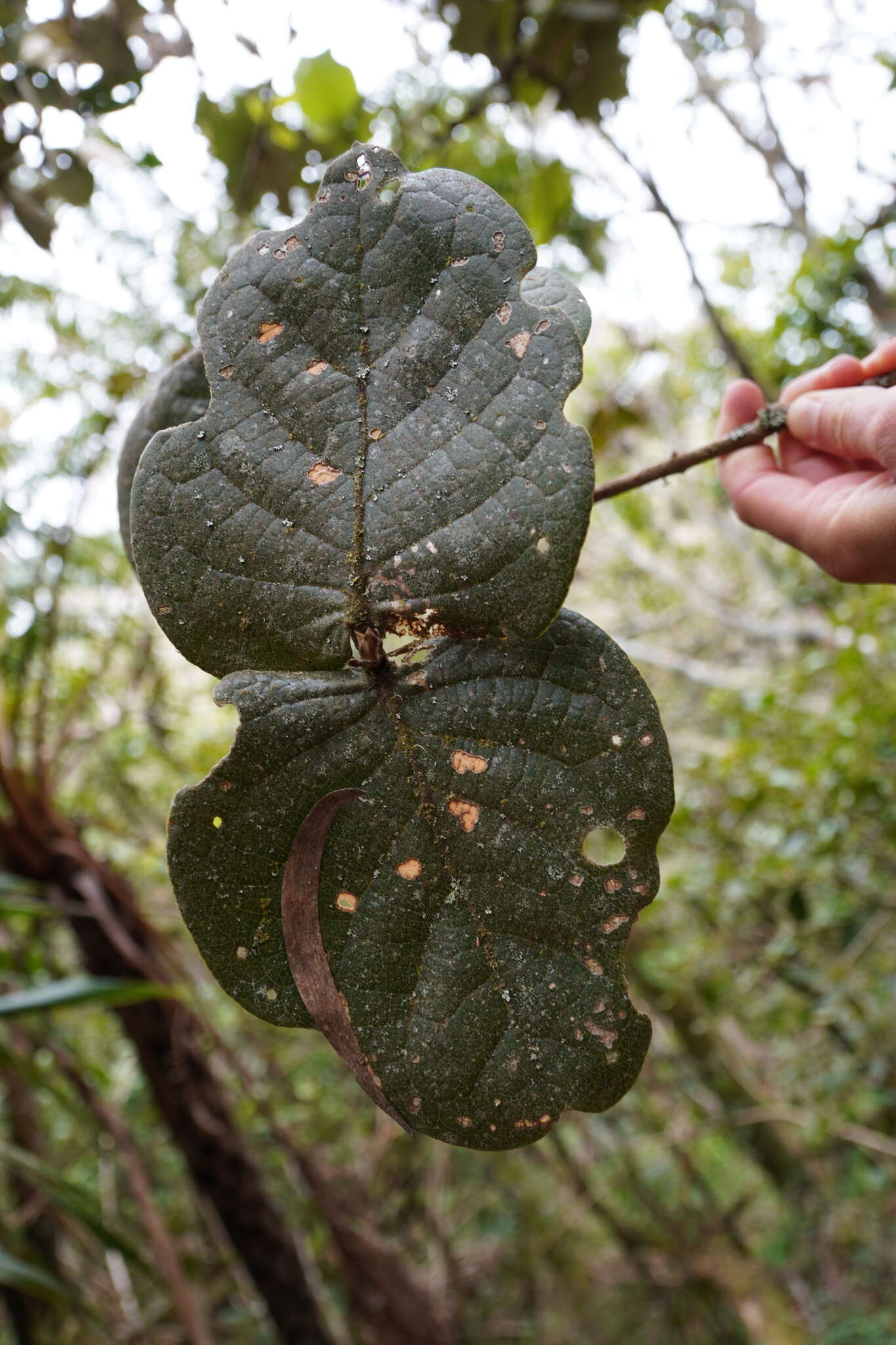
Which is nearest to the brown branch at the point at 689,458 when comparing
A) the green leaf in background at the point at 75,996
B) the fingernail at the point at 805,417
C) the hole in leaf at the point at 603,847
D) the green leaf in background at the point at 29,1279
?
the fingernail at the point at 805,417

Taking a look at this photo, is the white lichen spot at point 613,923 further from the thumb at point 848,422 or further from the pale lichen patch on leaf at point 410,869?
the thumb at point 848,422

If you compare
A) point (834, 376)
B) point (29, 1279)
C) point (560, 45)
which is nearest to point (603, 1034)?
point (834, 376)

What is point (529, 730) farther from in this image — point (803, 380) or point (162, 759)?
point (162, 759)

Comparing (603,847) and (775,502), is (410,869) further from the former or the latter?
(603,847)

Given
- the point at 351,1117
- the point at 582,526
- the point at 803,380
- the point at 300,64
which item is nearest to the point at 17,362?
the point at 300,64

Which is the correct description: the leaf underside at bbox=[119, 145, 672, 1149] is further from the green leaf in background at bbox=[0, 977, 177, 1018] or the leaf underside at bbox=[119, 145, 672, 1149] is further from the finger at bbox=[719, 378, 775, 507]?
the green leaf in background at bbox=[0, 977, 177, 1018]

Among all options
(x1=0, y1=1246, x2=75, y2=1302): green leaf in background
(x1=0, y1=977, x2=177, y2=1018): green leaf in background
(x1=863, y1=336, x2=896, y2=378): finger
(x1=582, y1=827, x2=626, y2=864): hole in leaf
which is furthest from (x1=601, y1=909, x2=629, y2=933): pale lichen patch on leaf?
(x1=0, y1=1246, x2=75, y2=1302): green leaf in background

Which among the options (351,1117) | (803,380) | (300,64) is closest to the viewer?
(803,380)

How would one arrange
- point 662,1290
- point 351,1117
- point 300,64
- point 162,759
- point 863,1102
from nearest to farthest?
point 300,64 < point 863,1102 < point 162,759 < point 662,1290 < point 351,1117
